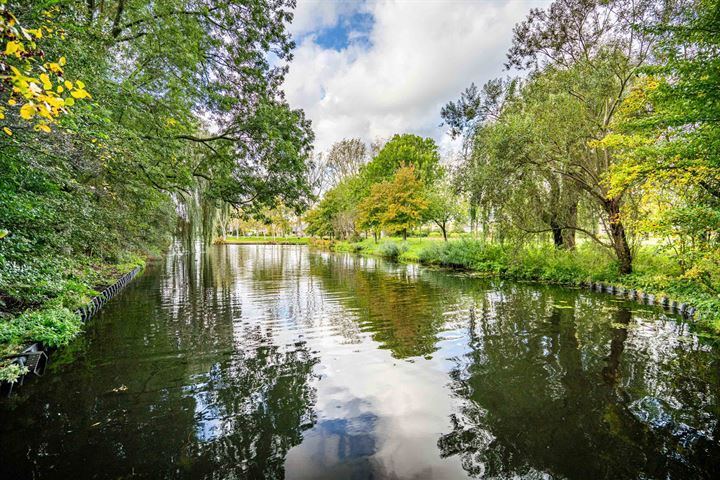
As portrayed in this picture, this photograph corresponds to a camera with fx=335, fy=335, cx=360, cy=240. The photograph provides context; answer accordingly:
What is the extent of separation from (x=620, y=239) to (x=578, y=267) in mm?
1883

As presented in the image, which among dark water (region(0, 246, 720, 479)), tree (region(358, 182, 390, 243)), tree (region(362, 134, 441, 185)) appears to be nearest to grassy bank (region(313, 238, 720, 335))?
dark water (region(0, 246, 720, 479))

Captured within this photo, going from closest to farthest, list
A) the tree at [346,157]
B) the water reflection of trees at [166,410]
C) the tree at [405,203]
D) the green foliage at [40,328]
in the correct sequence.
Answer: the water reflection of trees at [166,410] < the green foliage at [40,328] < the tree at [405,203] < the tree at [346,157]

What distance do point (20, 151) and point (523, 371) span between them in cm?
785

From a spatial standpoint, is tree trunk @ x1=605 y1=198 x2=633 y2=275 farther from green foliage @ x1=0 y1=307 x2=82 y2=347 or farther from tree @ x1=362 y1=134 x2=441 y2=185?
tree @ x1=362 y1=134 x2=441 y2=185

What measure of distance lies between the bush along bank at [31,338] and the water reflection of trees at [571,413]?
18.1 feet

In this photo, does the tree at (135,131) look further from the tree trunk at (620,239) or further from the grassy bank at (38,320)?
the tree trunk at (620,239)

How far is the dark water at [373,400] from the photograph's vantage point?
3201mm

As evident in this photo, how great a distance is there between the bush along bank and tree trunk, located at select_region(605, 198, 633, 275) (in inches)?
581

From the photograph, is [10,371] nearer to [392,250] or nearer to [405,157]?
[392,250]

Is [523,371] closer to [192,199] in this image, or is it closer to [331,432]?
[331,432]

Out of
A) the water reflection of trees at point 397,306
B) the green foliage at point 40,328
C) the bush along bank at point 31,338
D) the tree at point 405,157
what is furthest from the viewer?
the tree at point 405,157

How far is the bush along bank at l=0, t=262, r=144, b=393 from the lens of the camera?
14.5 ft

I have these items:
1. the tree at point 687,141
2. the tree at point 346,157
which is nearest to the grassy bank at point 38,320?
the tree at point 687,141

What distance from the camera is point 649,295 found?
9.60 metres
